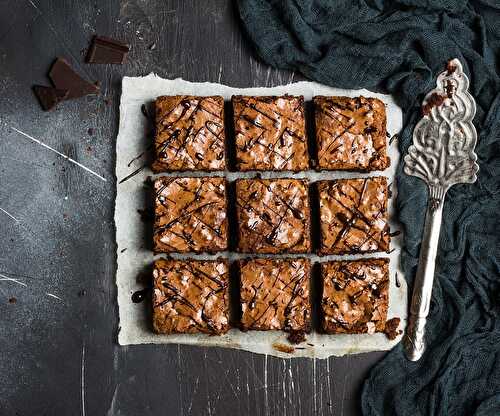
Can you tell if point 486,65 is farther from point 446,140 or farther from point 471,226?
point 471,226

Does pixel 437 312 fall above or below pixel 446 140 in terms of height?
below

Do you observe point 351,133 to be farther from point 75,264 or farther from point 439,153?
point 75,264

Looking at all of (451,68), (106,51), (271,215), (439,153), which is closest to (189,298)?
(271,215)

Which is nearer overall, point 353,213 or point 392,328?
point 353,213

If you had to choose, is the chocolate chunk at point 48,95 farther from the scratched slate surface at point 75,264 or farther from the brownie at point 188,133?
the brownie at point 188,133

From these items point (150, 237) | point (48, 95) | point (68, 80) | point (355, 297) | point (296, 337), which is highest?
point (68, 80)

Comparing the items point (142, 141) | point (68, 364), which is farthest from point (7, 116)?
point (68, 364)
